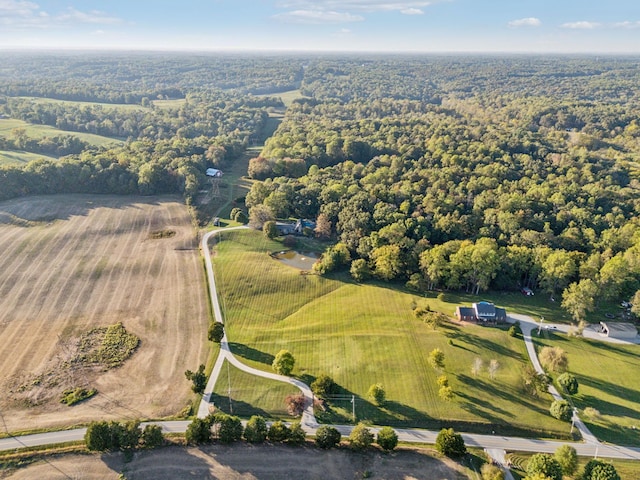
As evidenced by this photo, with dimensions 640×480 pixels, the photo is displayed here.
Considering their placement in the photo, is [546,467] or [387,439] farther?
A: [387,439]

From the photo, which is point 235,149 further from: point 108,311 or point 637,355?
point 637,355

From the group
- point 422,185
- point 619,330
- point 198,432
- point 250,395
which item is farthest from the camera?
point 422,185

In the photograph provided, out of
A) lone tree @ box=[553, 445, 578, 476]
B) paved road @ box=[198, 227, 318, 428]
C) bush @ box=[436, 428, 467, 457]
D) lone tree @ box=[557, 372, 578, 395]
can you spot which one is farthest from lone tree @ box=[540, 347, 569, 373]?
paved road @ box=[198, 227, 318, 428]

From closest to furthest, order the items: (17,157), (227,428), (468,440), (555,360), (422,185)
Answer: (227,428) < (468,440) < (555,360) < (422,185) < (17,157)

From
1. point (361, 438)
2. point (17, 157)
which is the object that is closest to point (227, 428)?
point (361, 438)

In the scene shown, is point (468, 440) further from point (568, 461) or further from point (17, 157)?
point (17, 157)

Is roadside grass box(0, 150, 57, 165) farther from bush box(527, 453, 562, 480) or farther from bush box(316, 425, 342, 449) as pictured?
bush box(527, 453, 562, 480)

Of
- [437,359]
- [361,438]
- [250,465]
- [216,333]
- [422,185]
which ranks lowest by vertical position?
[250,465]

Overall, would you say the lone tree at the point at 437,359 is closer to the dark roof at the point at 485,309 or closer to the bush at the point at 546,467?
the dark roof at the point at 485,309

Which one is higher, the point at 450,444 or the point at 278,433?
the point at 450,444
